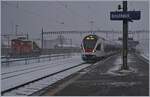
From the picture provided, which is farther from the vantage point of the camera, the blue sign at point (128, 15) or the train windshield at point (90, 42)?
the train windshield at point (90, 42)

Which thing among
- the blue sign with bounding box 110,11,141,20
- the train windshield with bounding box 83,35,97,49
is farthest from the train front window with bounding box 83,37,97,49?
the blue sign with bounding box 110,11,141,20

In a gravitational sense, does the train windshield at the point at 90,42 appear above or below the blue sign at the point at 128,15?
below

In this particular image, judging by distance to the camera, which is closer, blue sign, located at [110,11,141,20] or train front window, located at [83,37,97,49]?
blue sign, located at [110,11,141,20]

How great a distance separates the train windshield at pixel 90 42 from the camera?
149ft

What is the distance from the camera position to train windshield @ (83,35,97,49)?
45438 millimetres

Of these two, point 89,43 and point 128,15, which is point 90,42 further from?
point 128,15

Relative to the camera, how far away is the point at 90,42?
149 feet

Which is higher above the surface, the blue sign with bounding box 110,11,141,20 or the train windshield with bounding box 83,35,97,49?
the blue sign with bounding box 110,11,141,20

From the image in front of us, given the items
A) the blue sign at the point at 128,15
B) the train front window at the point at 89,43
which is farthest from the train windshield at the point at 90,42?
the blue sign at the point at 128,15

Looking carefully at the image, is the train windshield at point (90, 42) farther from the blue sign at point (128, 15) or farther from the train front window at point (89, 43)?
the blue sign at point (128, 15)

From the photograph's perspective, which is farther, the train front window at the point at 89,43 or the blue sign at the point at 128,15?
the train front window at the point at 89,43

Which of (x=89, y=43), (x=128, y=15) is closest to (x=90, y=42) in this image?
(x=89, y=43)

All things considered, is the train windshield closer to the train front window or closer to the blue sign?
the train front window

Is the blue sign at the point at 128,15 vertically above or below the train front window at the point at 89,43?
above
